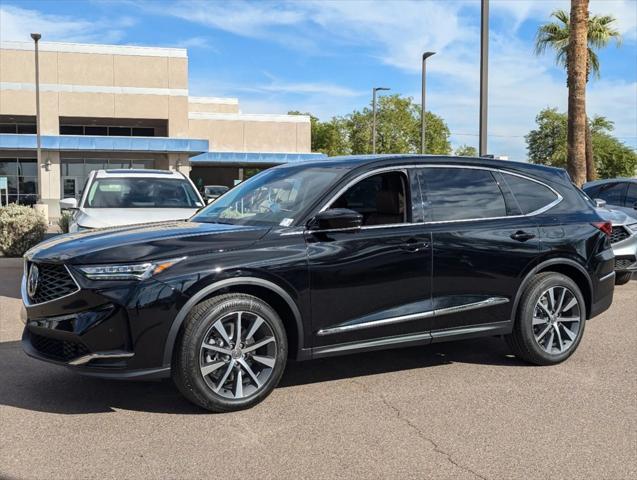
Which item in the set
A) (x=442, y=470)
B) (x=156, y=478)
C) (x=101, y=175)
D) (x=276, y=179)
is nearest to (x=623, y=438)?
(x=442, y=470)

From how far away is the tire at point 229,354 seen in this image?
4.43 meters

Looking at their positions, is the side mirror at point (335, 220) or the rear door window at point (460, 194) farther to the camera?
the rear door window at point (460, 194)

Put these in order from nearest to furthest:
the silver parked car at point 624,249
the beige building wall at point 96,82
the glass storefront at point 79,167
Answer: the silver parked car at point 624,249, the glass storefront at point 79,167, the beige building wall at point 96,82

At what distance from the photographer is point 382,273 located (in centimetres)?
510

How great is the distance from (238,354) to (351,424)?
2.90 ft

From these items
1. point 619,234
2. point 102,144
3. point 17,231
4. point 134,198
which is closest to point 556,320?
point 619,234

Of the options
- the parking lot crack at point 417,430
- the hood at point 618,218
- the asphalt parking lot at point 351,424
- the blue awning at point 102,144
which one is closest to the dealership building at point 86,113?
the blue awning at point 102,144

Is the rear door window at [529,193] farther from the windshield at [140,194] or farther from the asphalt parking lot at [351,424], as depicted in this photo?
the windshield at [140,194]

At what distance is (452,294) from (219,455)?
2.37 m

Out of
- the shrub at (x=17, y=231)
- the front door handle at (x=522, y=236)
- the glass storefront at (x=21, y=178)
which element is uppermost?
the glass storefront at (x=21, y=178)

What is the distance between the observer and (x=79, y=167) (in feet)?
138

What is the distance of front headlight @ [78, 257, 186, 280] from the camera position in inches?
170

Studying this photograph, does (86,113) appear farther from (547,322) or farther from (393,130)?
(547,322)

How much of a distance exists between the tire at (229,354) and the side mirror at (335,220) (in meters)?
0.70
